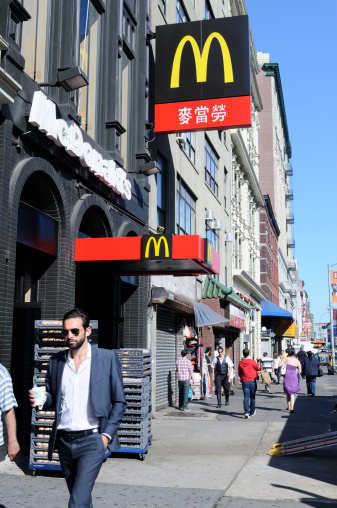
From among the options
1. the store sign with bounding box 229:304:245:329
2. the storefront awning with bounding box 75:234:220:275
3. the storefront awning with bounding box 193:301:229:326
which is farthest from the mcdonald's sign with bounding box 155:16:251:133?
the store sign with bounding box 229:304:245:329

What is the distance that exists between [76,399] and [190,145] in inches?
779

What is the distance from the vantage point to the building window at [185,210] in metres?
21.4

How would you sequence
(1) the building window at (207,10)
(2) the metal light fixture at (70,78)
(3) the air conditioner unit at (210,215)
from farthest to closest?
→ (1) the building window at (207,10), (3) the air conditioner unit at (210,215), (2) the metal light fixture at (70,78)

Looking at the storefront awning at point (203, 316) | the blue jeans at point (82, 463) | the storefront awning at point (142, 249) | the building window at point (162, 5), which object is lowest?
the blue jeans at point (82, 463)

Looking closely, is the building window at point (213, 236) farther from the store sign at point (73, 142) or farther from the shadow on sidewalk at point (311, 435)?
the store sign at point (73, 142)

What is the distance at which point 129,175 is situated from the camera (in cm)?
1577

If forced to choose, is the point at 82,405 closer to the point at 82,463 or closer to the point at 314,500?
the point at 82,463

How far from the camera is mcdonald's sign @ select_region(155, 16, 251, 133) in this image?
15.4 meters

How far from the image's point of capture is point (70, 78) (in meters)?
11.1

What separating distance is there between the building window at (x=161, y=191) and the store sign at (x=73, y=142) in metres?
4.84

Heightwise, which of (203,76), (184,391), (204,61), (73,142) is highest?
(204,61)

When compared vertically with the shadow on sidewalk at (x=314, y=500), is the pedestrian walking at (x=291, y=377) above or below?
above

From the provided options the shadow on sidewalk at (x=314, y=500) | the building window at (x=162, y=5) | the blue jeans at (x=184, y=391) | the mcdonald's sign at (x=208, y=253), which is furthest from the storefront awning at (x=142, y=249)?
the building window at (x=162, y=5)

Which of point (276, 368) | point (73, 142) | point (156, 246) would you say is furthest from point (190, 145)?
point (276, 368)
